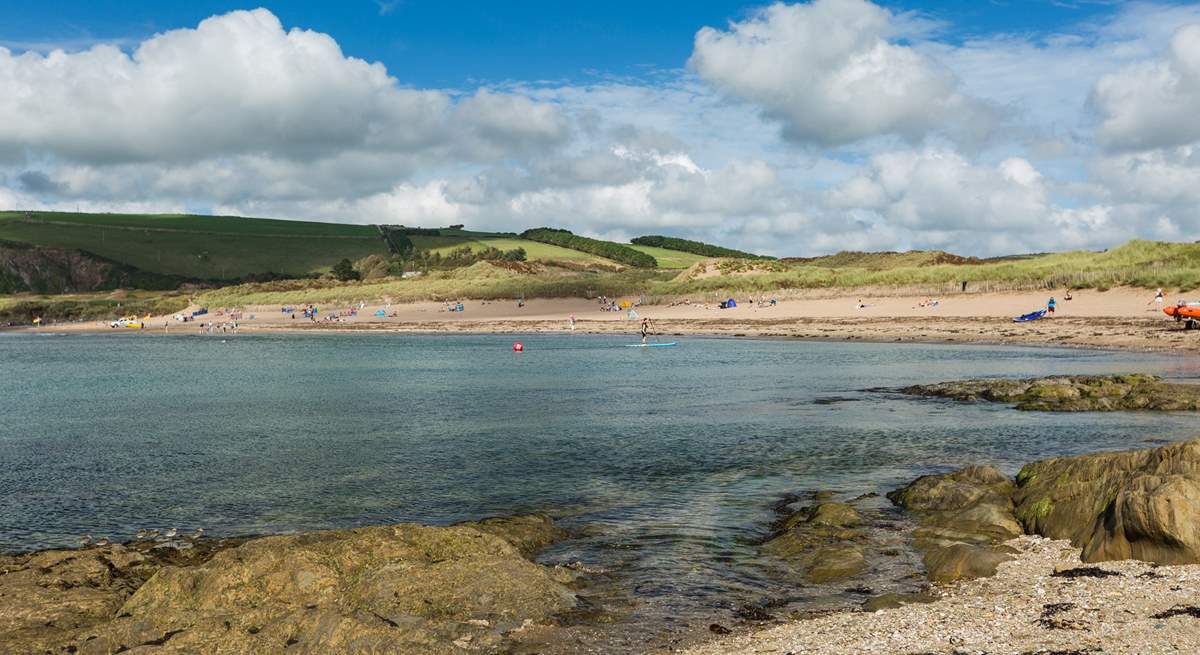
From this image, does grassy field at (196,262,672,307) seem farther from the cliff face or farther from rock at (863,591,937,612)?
rock at (863,591,937,612)

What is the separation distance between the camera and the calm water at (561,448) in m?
16.9

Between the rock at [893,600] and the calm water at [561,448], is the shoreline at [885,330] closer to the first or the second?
the calm water at [561,448]

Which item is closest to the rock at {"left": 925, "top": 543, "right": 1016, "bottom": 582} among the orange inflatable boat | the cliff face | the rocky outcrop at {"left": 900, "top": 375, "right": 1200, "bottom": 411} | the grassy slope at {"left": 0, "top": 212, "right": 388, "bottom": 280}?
the rocky outcrop at {"left": 900, "top": 375, "right": 1200, "bottom": 411}

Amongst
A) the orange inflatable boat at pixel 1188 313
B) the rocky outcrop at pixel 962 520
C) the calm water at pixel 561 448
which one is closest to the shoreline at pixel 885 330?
the orange inflatable boat at pixel 1188 313

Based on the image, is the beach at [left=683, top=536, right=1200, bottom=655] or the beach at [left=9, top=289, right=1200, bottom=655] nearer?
the beach at [left=683, top=536, right=1200, bottom=655]

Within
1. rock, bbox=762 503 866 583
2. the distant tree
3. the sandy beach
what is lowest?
rock, bbox=762 503 866 583

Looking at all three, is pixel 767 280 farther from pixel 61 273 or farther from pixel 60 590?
pixel 61 273

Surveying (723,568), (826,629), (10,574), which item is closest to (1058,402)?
(723,568)

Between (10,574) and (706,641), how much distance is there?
10346 mm

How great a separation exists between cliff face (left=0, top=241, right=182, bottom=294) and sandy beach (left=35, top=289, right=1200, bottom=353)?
41.9 metres

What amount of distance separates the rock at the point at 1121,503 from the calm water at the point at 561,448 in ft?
10.4

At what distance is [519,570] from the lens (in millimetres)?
13047

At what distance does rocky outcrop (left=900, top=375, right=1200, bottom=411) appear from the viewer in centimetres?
3077

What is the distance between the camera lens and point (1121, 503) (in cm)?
1350
